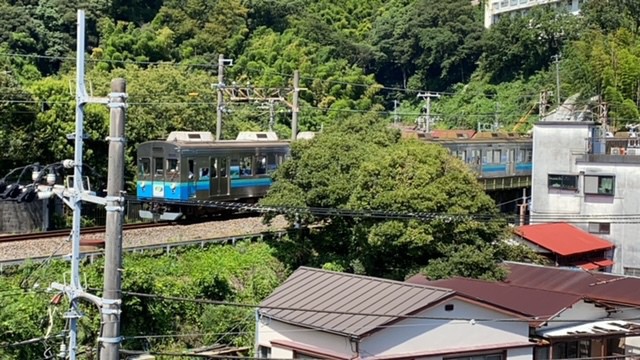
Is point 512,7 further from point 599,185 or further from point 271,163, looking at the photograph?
point 271,163

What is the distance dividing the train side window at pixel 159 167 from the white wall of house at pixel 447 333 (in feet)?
35.5

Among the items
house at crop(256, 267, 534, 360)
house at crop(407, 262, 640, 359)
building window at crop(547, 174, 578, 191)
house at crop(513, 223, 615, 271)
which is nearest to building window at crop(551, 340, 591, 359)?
house at crop(407, 262, 640, 359)

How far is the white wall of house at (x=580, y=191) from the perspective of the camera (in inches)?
899

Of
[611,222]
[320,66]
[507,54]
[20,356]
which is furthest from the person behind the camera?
[507,54]

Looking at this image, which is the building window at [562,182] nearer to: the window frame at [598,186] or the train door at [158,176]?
the window frame at [598,186]

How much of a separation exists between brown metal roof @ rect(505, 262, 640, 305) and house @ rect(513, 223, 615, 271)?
12.8 feet

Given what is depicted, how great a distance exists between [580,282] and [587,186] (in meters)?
9.24

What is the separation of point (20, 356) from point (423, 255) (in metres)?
8.04

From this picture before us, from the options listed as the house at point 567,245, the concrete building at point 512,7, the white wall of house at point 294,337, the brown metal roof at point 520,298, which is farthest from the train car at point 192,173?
the concrete building at point 512,7

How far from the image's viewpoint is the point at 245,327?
50.3 ft

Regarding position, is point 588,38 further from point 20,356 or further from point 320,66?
point 20,356

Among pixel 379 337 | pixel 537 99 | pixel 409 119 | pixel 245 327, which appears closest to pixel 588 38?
pixel 537 99

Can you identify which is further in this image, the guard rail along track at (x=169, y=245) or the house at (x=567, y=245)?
the house at (x=567, y=245)

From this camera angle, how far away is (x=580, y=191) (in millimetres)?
24203
